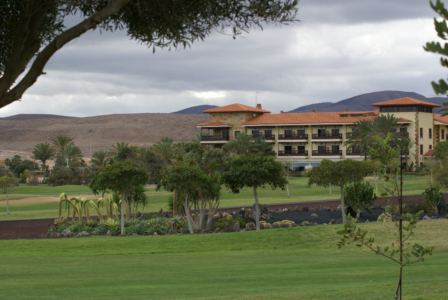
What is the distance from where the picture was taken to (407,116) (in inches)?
3236

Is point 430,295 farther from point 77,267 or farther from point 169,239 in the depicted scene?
point 169,239

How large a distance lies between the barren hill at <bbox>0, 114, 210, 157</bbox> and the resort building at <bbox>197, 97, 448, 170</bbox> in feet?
209

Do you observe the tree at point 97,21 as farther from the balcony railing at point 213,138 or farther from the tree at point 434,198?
the balcony railing at point 213,138

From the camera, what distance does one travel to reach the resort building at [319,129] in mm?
81875

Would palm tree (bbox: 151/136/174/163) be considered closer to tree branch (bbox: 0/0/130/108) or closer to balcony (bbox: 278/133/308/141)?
balcony (bbox: 278/133/308/141)

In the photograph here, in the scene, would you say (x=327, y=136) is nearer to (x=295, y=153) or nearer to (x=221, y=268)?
(x=295, y=153)

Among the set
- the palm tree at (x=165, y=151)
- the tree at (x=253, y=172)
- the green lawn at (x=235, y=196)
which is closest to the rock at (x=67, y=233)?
the tree at (x=253, y=172)

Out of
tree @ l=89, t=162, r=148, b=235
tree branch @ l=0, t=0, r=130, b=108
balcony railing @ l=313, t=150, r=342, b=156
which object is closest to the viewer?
tree branch @ l=0, t=0, r=130, b=108

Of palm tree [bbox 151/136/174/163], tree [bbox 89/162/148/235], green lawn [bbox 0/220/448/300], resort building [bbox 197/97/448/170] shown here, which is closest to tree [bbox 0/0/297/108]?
green lawn [bbox 0/220/448/300]

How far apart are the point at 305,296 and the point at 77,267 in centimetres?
757

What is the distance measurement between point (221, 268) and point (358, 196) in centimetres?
1716

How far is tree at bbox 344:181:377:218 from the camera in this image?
2783cm

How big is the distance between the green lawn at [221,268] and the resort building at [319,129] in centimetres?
6351

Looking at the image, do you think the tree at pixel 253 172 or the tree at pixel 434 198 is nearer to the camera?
the tree at pixel 253 172
